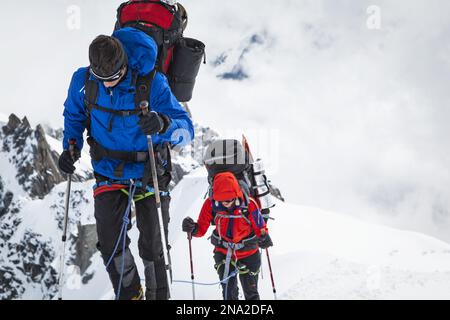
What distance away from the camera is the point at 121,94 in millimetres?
4082

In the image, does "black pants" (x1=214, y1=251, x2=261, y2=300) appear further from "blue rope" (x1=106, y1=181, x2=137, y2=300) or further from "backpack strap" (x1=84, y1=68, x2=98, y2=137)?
"backpack strap" (x1=84, y1=68, x2=98, y2=137)

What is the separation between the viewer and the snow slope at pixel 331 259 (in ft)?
32.8

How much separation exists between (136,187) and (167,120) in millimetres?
930

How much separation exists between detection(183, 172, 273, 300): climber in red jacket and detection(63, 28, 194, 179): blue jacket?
6.75 ft

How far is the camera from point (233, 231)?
6512 millimetres

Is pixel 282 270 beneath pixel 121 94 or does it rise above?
beneath

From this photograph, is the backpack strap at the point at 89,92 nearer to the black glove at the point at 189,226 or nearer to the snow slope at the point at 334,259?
the black glove at the point at 189,226

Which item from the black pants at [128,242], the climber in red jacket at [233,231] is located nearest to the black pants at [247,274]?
the climber in red jacket at [233,231]

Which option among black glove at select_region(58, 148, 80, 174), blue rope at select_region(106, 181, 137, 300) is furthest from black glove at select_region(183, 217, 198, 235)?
black glove at select_region(58, 148, 80, 174)

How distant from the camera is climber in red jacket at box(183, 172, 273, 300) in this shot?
6312mm

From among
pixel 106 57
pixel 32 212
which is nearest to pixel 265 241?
pixel 106 57
